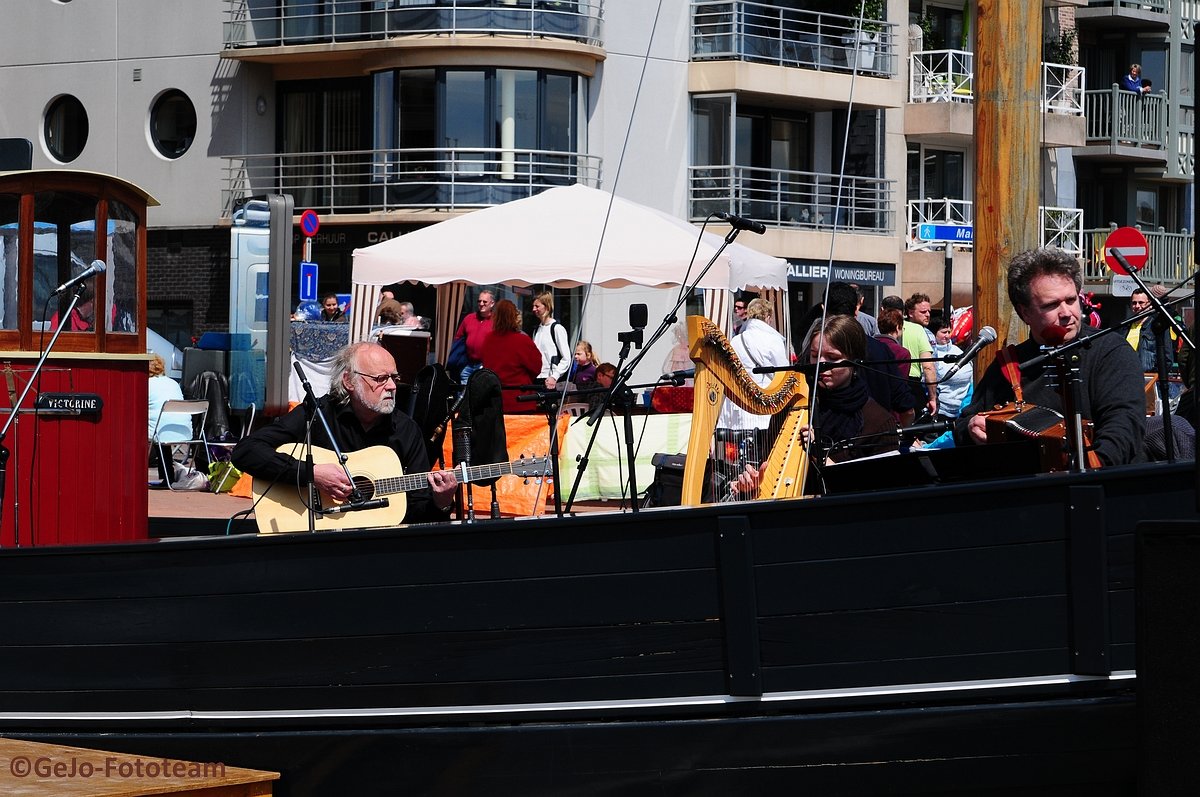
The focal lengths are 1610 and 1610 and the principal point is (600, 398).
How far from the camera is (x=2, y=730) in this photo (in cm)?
557

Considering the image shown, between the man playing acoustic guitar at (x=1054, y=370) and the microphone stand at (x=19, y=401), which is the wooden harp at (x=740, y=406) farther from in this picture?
the microphone stand at (x=19, y=401)

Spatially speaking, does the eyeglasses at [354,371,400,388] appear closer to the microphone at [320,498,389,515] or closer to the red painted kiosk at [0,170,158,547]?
the microphone at [320,498,389,515]

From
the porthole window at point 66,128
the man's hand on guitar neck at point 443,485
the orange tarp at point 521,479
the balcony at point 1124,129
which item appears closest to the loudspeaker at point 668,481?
the orange tarp at point 521,479

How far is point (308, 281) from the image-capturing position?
2184 cm

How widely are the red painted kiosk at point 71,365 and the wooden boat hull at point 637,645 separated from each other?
81 cm

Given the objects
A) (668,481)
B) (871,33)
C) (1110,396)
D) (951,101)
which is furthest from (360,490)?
(951,101)

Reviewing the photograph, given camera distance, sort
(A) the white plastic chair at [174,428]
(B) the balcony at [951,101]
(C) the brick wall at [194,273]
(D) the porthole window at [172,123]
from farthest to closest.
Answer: (B) the balcony at [951,101]
(D) the porthole window at [172,123]
(C) the brick wall at [194,273]
(A) the white plastic chair at [174,428]

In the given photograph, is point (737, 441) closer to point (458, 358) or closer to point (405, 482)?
point (405, 482)

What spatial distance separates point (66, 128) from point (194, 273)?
4.54m

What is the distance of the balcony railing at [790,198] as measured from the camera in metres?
30.9

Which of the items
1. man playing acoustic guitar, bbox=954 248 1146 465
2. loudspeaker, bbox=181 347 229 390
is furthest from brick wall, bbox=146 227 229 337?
man playing acoustic guitar, bbox=954 248 1146 465

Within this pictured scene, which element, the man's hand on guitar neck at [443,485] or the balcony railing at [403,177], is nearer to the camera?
the man's hand on guitar neck at [443,485]

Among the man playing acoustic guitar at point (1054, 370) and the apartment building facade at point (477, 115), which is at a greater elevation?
the apartment building facade at point (477, 115)

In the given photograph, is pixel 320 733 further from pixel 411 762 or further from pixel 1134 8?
pixel 1134 8
